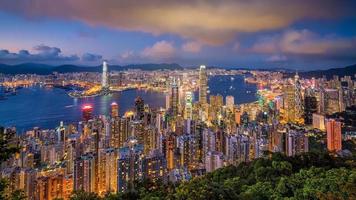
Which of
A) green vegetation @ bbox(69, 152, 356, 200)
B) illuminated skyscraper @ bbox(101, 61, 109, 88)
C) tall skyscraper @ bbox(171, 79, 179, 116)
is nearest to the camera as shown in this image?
green vegetation @ bbox(69, 152, 356, 200)

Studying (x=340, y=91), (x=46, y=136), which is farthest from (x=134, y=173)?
(x=340, y=91)

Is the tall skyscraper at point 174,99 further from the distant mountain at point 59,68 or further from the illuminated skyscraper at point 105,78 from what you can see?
the distant mountain at point 59,68

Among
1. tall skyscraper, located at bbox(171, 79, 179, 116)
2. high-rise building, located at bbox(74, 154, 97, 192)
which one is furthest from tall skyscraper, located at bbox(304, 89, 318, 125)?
high-rise building, located at bbox(74, 154, 97, 192)

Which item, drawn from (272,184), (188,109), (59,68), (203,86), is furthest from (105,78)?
(272,184)

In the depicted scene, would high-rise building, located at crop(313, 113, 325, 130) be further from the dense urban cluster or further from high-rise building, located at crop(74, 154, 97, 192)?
high-rise building, located at crop(74, 154, 97, 192)

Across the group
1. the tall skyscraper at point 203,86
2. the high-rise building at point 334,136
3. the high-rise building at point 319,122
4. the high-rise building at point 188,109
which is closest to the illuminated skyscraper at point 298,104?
the high-rise building at point 319,122

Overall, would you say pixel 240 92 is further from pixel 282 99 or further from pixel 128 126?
pixel 128 126
